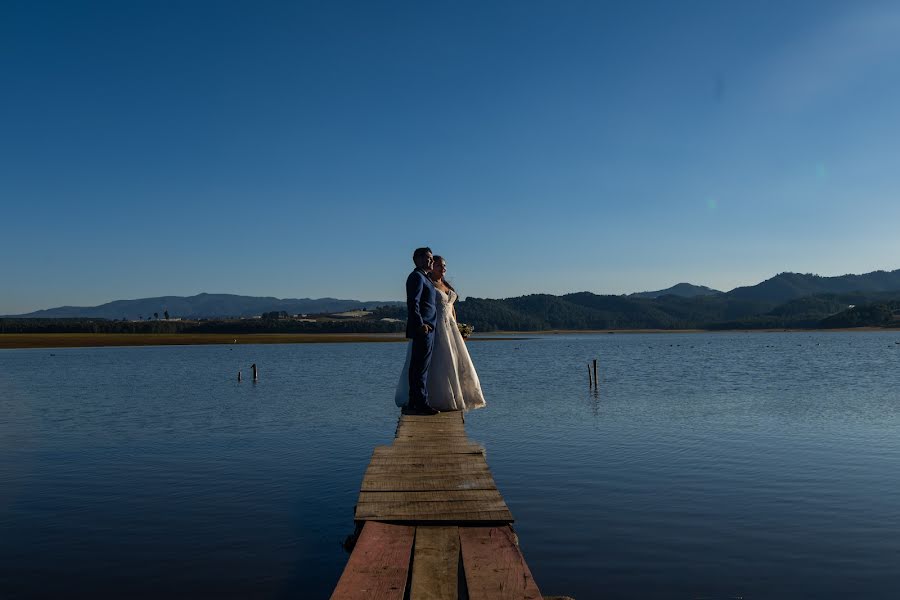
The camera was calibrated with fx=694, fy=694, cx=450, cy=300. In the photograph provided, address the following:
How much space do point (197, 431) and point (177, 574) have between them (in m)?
16.2

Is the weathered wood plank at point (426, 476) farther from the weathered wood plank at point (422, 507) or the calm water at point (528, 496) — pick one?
the calm water at point (528, 496)

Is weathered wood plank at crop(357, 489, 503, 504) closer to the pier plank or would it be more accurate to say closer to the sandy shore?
the pier plank

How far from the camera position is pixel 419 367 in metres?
14.5

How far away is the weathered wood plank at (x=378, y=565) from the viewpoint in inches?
208

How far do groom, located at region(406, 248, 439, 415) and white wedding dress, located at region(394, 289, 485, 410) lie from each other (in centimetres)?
26

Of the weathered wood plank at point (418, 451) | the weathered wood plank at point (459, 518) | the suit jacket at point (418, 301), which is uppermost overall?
the suit jacket at point (418, 301)

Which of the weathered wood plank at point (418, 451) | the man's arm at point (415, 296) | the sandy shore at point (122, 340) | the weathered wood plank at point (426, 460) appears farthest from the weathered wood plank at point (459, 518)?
the sandy shore at point (122, 340)

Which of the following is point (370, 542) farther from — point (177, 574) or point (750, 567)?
point (750, 567)

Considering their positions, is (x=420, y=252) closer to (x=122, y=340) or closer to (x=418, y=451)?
(x=418, y=451)

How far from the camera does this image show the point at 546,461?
18.5 metres

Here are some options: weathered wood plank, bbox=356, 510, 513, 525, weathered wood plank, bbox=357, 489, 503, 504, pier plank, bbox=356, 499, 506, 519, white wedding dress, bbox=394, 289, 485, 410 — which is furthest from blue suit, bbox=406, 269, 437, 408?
weathered wood plank, bbox=356, 510, 513, 525

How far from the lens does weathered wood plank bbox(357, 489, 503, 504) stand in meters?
7.80

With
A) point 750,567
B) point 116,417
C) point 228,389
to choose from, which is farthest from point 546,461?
point 228,389

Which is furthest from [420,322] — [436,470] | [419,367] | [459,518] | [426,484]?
[459,518]
